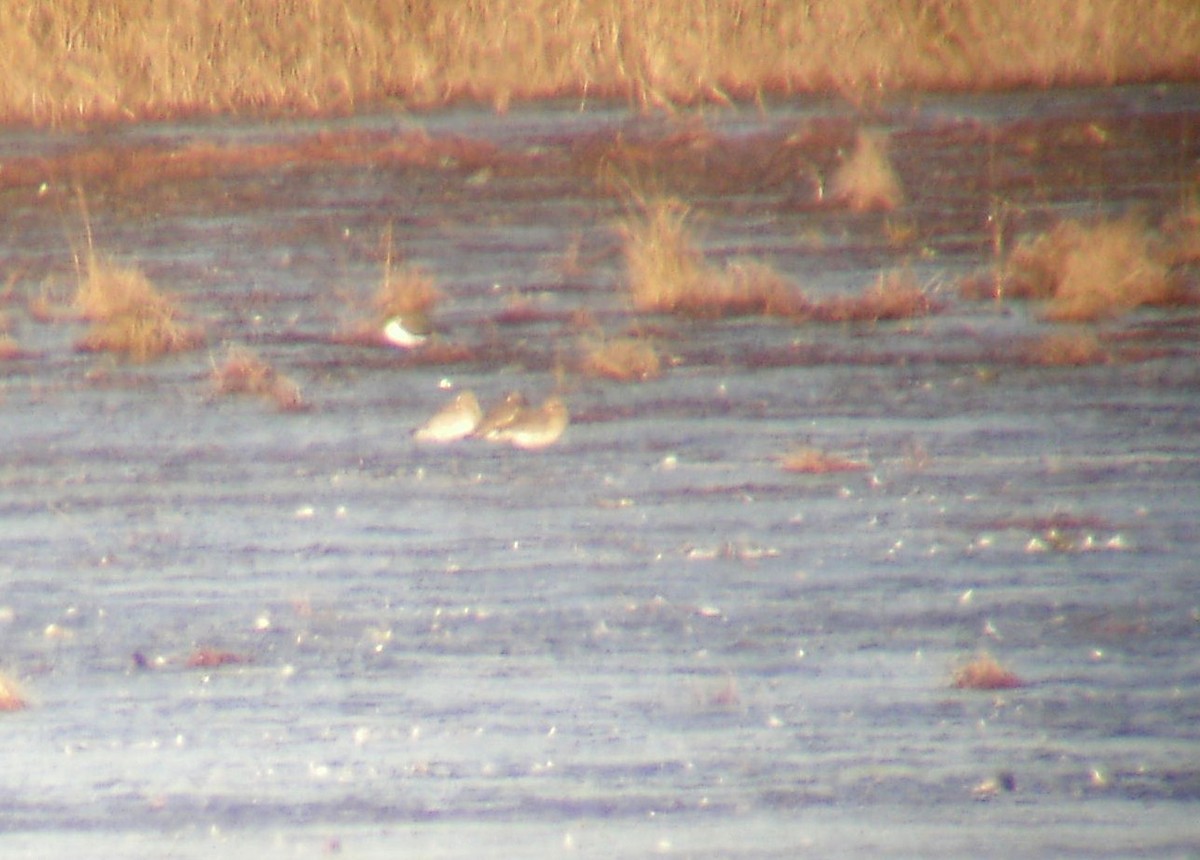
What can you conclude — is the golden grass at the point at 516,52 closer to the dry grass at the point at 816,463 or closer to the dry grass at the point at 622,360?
the dry grass at the point at 622,360

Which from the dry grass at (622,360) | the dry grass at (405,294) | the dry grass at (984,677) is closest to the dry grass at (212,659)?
the dry grass at (984,677)

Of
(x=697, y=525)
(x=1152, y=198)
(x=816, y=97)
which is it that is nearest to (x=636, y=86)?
(x=816, y=97)

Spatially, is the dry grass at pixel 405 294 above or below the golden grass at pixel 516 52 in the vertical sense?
below

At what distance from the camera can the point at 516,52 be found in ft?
7.75

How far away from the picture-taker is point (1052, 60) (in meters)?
2.18

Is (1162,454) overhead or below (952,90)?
below

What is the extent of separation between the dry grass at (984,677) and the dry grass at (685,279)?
3.54ft

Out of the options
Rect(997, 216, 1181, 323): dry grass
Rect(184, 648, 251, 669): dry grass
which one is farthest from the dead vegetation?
Rect(184, 648, 251, 669): dry grass

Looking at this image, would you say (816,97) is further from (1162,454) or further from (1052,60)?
(1162,454)

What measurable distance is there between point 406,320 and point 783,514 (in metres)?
0.88

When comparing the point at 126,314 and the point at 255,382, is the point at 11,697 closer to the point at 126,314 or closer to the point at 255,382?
the point at 255,382

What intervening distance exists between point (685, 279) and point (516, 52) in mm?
387

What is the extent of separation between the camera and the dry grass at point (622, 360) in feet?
7.16

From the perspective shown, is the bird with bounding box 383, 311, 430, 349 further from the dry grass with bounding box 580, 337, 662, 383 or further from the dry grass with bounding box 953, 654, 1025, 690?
the dry grass with bounding box 953, 654, 1025, 690
